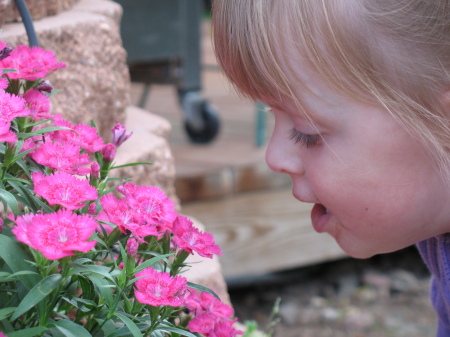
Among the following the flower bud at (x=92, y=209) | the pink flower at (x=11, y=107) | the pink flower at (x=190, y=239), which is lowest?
the pink flower at (x=190, y=239)

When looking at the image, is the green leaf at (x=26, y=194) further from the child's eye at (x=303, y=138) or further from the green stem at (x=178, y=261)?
the child's eye at (x=303, y=138)

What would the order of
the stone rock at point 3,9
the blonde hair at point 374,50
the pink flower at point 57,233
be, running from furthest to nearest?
the stone rock at point 3,9
the blonde hair at point 374,50
the pink flower at point 57,233

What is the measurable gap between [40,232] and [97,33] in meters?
0.88

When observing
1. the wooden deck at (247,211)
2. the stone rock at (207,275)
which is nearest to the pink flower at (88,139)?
the stone rock at (207,275)

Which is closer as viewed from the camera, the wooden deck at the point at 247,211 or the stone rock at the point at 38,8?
the stone rock at the point at 38,8

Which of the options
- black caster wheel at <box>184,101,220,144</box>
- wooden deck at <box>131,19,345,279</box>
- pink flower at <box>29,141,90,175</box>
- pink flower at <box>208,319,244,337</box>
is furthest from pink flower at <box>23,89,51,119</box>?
black caster wheel at <box>184,101,220,144</box>

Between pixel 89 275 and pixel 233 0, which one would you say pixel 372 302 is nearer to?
pixel 233 0

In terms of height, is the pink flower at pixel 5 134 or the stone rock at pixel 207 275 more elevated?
the pink flower at pixel 5 134

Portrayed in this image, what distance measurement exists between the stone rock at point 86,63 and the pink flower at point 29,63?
1.10ft

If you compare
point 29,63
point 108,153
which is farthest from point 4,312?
point 29,63

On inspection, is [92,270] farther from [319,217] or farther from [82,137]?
[319,217]

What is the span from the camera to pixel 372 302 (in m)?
2.90

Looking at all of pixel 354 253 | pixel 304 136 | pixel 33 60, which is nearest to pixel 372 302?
pixel 354 253

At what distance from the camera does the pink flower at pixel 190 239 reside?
751mm
